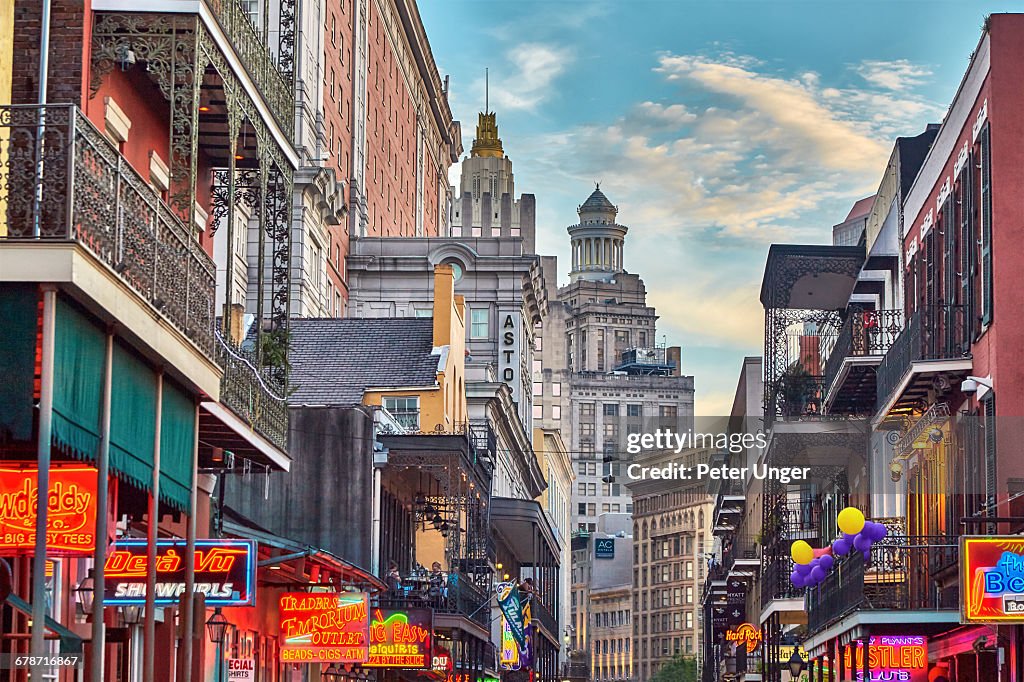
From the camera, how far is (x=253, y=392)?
20.2 meters

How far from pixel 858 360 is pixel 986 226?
8633 millimetres

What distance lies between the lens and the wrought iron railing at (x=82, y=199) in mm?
12320

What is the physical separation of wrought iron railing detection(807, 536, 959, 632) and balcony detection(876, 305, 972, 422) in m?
2.43

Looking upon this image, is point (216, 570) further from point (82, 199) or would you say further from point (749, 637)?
point (749, 637)

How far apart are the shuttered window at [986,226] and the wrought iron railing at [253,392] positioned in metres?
11.3

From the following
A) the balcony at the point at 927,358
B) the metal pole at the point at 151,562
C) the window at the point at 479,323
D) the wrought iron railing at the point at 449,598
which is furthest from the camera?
the window at the point at 479,323

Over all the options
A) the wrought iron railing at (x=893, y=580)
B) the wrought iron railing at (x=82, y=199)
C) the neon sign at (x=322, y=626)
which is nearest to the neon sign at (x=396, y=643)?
the neon sign at (x=322, y=626)

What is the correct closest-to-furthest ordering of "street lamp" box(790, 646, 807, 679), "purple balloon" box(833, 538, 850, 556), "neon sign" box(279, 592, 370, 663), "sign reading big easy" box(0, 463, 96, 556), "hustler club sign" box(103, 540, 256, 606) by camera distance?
"sign reading big easy" box(0, 463, 96, 556) < "hustler club sign" box(103, 540, 256, 606) < "neon sign" box(279, 592, 370, 663) < "purple balloon" box(833, 538, 850, 556) < "street lamp" box(790, 646, 807, 679)

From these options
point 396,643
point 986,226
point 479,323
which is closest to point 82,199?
point 986,226

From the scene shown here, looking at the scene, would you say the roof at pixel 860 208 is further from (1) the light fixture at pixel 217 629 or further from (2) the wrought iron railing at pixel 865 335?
(1) the light fixture at pixel 217 629

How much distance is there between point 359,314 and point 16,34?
74085 mm

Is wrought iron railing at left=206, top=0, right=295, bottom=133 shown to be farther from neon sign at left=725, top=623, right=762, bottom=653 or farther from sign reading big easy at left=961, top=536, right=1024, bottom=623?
neon sign at left=725, top=623, right=762, bottom=653

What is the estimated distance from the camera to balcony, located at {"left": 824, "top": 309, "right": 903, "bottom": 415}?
3716 centimetres

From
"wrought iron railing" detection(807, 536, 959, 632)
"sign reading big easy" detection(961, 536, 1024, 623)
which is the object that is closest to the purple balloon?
"wrought iron railing" detection(807, 536, 959, 632)
